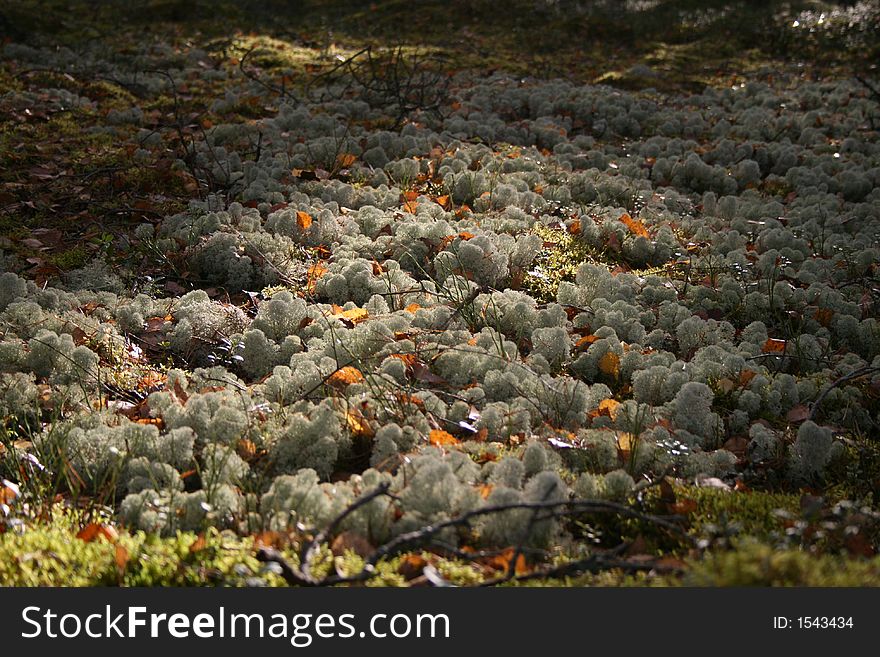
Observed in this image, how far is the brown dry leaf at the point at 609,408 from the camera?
3182 millimetres

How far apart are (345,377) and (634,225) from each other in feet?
8.88

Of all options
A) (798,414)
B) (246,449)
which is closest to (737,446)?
(798,414)

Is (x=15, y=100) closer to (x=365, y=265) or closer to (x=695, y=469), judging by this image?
(x=365, y=265)

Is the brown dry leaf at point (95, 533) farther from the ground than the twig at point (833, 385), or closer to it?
closer to it

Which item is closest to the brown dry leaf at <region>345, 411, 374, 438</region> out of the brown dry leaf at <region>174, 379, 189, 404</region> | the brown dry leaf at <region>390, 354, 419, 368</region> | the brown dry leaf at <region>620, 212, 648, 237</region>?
the brown dry leaf at <region>390, 354, 419, 368</region>

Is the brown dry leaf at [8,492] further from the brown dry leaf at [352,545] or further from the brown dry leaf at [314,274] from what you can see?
the brown dry leaf at [314,274]

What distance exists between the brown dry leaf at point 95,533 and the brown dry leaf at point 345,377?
43.1 inches

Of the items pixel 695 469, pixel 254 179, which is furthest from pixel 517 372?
pixel 254 179

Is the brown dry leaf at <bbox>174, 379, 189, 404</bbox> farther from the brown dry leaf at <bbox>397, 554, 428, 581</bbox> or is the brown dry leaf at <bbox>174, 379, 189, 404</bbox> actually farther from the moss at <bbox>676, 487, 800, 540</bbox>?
the moss at <bbox>676, 487, 800, 540</bbox>

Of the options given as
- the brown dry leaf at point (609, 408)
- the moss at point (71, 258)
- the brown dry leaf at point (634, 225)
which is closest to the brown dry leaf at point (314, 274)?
the moss at point (71, 258)

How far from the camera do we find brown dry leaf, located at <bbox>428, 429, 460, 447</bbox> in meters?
2.88

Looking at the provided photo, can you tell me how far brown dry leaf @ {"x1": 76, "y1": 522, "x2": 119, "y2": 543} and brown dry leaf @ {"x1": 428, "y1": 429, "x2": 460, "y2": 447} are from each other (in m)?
1.14

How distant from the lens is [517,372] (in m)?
3.29

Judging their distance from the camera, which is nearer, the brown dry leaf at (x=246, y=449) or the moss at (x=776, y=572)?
the moss at (x=776, y=572)
